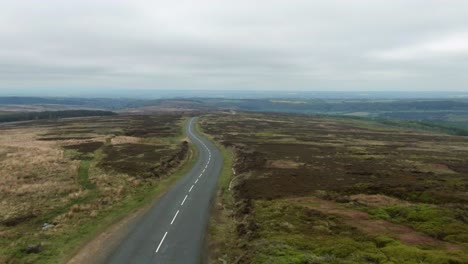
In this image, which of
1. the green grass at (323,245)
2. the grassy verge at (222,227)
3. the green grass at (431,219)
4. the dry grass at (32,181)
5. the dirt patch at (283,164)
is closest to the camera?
the green grass at (323,245)

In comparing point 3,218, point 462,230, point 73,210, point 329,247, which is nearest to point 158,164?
point 73,210

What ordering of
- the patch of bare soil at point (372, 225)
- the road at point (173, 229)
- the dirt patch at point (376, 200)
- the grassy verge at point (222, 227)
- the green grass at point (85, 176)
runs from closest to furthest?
the road at point (173, 229), the grassy verge at point (222, 227), the patch of bare soil at point (372, 225), the dirt patch at point (376, 200), the green grass at point (85, 176)

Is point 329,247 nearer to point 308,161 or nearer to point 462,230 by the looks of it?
point 462,230

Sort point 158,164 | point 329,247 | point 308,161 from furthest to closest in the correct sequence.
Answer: point 308,161, point 158,164, point 329,247

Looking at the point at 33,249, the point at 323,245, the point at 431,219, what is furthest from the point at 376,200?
the point at 33,249

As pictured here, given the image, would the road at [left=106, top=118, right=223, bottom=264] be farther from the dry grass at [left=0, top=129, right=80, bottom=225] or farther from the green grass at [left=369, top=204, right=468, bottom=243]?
the green grass at [left=369, top=204, right=468, bottom=243]

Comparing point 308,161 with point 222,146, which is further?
point 222,146

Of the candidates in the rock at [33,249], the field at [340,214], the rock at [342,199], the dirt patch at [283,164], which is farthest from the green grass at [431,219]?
the rock at [33,249]

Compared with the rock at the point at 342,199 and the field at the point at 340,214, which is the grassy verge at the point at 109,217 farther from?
the rock at the point at 342,199
